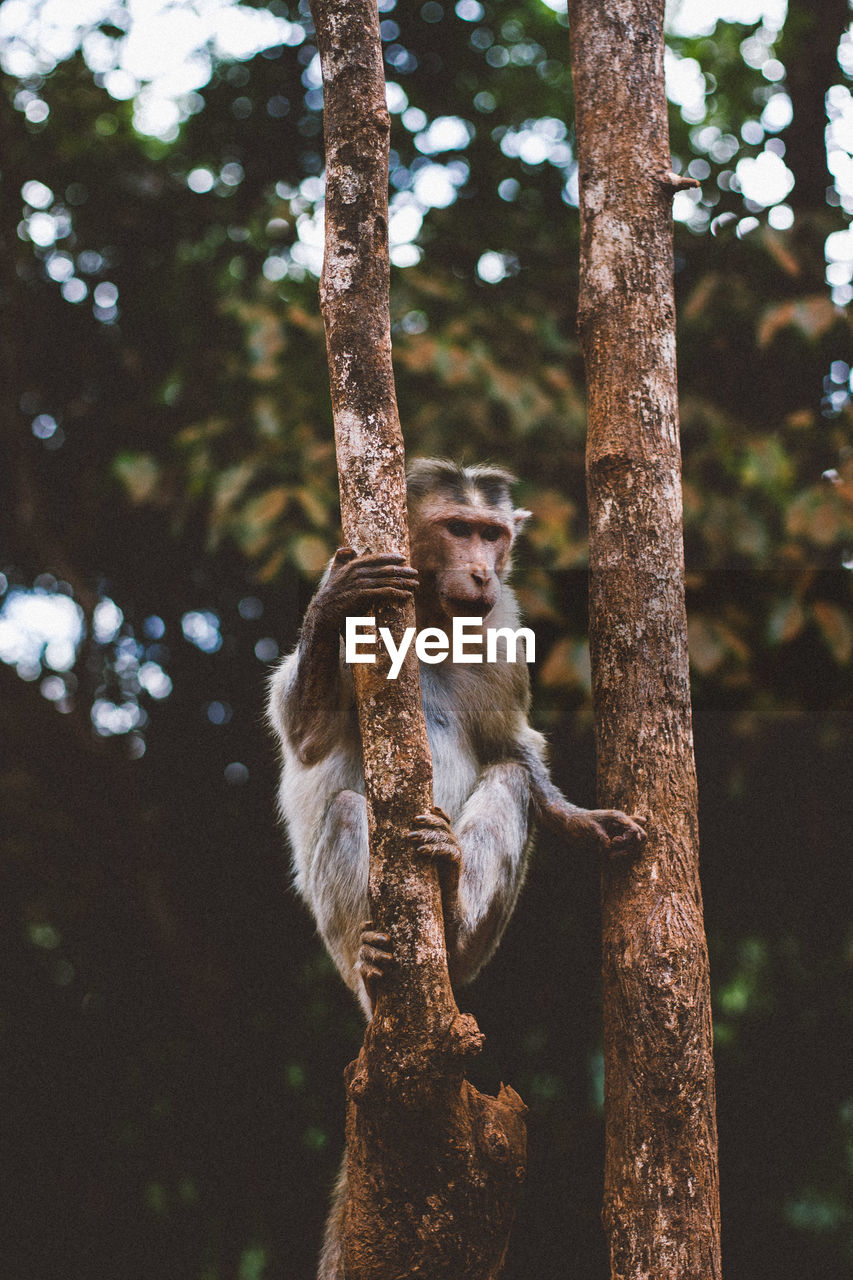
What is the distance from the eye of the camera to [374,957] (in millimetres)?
2975

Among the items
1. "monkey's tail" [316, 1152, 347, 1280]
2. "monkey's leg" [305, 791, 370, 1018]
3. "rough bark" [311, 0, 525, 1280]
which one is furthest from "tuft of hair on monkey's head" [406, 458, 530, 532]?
"monkey's tail" [316, 1152, 347, 1280]

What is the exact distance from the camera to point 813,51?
21.4ft

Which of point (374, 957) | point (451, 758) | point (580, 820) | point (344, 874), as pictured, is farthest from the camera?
point (451, 758)

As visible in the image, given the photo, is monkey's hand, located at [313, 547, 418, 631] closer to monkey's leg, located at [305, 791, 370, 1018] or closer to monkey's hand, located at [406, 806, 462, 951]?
monkey's hand, located at [406, 806, 462, 951]

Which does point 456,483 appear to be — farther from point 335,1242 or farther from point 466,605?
point 335,1242

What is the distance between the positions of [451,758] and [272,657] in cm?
307

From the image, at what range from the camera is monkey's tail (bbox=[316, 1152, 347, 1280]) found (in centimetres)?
374

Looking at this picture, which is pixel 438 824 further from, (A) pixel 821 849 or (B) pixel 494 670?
(A) pixel 821 849

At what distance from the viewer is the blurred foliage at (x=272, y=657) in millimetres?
5625

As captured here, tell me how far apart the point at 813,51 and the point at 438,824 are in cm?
587

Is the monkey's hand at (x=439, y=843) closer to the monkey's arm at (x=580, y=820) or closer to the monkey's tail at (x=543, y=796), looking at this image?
the monkey's arm at (x=580, y=820)

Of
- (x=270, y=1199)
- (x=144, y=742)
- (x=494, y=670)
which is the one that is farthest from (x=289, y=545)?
(x=270, y=1199)

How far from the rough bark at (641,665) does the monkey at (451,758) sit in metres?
0.21

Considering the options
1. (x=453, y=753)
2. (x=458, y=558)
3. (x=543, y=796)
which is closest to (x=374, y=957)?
(x=543, y=796)
